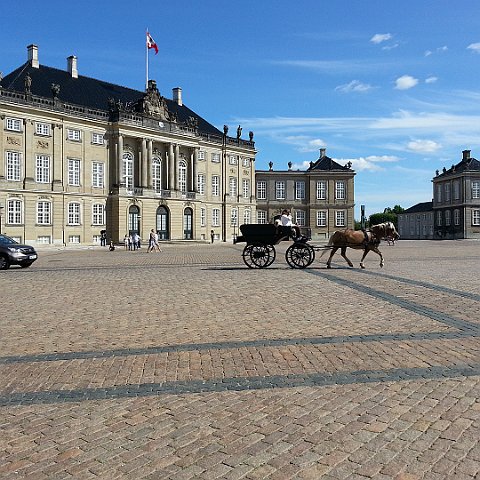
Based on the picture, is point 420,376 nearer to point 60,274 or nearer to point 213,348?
point 213,348

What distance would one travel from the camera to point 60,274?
1802cm

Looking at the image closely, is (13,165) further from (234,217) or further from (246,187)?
(246,187)

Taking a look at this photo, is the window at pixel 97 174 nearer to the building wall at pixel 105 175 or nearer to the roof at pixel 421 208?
the building wall at pixel 105 175

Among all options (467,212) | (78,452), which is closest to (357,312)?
(78,452)

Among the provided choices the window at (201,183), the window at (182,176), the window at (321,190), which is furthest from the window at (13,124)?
the window at (321,190)

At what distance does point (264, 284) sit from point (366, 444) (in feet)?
33.3

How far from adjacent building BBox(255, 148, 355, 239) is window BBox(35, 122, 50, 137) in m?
40.9

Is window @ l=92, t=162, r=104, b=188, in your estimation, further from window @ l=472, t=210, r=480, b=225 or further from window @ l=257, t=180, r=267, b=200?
window @ l=472, t=210, r=480, b=225

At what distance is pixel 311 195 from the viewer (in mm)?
85875

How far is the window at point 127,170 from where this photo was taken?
57656 mm

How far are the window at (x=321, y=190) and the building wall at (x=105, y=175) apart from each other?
18.2 metres

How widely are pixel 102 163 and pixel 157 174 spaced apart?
7536mm

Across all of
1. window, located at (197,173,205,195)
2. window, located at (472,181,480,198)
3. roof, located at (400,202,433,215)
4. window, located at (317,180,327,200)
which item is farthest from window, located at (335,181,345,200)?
roof, located at (400,202,433,215)

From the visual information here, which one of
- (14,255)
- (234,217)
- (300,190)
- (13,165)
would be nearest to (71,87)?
(13,165)
